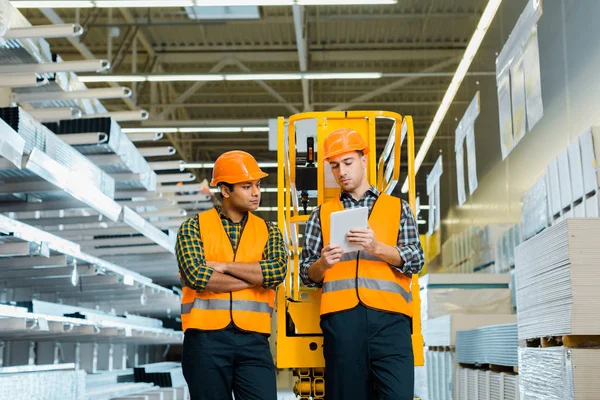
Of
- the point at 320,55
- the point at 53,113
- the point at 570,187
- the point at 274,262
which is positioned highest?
the point at 320,55

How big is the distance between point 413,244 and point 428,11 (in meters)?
11.6

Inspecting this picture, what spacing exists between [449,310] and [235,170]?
6.17 m

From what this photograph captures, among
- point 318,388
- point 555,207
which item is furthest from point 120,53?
point 318,388

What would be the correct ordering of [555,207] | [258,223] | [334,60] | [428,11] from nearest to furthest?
[258,223] < [555,207] < [428,11] < [334,60]

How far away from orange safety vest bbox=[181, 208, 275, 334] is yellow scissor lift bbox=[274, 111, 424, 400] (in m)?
0.61

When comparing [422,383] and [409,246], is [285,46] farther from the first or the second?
[409,246]

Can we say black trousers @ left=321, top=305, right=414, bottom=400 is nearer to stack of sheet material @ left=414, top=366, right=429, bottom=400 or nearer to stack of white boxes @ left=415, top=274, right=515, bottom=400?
stack of white boxes @ left=415, top=274, right=515, bottom=400

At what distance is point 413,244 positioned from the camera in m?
3.87

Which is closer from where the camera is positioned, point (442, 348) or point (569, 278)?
point (569, 278)

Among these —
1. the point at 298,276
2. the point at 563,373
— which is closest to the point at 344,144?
the point at 298,276

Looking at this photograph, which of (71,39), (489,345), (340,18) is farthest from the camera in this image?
(340,18)

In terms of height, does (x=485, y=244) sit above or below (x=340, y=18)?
below

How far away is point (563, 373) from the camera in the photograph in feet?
13.7

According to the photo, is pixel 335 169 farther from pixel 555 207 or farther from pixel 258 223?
pixel 555 207
